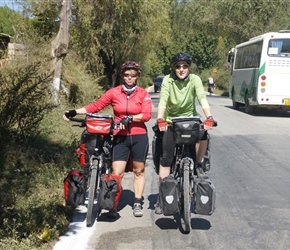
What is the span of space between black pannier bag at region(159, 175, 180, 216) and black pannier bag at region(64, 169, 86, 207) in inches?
38.4

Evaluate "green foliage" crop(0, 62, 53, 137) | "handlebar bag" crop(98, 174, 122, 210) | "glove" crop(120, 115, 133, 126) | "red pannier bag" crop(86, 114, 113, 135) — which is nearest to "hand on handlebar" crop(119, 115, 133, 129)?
"glove" crop(120, 115, 133, 126)

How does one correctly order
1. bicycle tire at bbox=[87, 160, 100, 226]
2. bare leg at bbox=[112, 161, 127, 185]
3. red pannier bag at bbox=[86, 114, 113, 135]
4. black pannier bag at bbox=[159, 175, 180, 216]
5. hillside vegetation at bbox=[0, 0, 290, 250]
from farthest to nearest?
hillside vegetation at bbox=[0, 0, 290, 250], bare leg at bbox=[112, 161, 127, 185], red pannier bag at bbox=[86, 114, 113, 135], bicycle tire at bbox=[87, 160, 100, 226], black pannier bag at bbox=[159, 175, 180, 216]

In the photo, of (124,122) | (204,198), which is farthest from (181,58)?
A: (204,198)

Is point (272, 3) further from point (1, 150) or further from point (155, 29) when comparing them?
point (1, 150)

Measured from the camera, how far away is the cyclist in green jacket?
6.01m

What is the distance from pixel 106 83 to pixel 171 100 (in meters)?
23.1

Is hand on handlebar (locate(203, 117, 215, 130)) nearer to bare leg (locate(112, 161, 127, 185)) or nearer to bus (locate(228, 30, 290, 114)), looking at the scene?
bare leg (locate(112, 161, 127, 185))

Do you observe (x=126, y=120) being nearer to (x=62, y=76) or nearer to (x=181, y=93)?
(x=181, y=93)

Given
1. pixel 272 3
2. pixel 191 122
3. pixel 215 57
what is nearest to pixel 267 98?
pixel 191 122

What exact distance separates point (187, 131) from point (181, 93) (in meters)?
0.67

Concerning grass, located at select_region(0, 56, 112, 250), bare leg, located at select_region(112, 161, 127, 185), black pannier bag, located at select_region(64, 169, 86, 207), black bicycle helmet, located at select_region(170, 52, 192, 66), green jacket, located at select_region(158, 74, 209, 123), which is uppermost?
black bicycle helmet, located at select_region(170, 52, 192, 66)

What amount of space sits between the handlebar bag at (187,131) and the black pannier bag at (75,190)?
129cm

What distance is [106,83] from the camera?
29.1 m

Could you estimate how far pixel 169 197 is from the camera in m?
5.73
